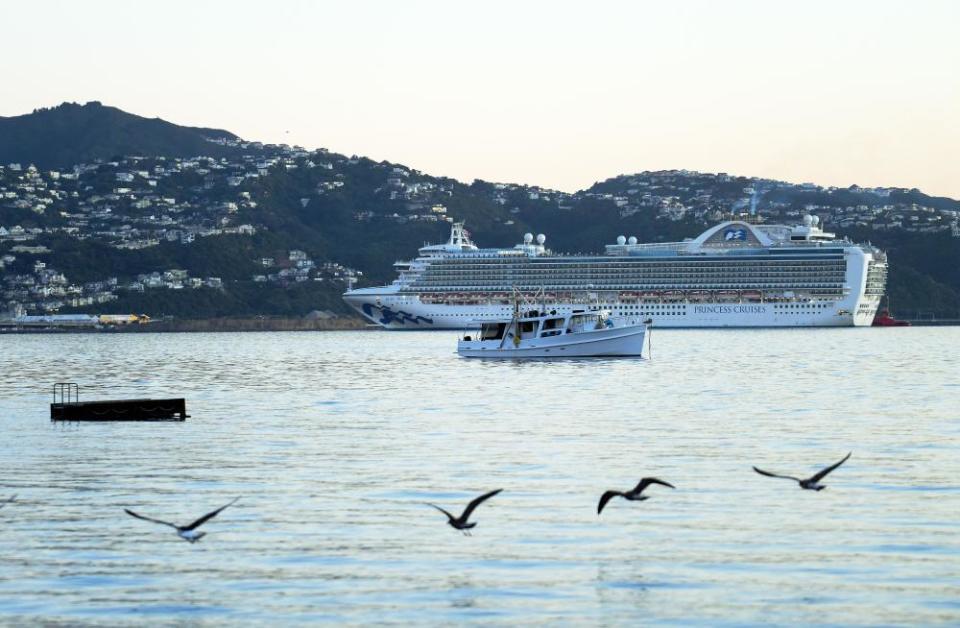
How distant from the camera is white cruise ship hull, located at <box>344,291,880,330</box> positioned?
146000 mm

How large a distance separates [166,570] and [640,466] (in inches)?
435

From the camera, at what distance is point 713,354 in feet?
263

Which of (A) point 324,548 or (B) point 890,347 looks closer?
(A) point 324,548

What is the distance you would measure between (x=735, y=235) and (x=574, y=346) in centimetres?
8747

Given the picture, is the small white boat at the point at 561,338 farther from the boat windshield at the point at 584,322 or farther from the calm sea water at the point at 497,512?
the calm sea water at the point at 497,512

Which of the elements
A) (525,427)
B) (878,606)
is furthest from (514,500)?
(525,427)

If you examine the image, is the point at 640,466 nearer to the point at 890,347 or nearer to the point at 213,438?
the point at 213,438

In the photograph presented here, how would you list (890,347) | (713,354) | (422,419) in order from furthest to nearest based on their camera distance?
(890,347) < (713,354) < (422,419)

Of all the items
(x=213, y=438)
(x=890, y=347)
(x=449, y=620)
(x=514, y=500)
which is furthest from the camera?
(x=890, y=347)

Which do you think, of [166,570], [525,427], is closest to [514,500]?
[166,570]

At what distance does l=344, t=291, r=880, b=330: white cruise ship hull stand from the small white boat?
6655cm

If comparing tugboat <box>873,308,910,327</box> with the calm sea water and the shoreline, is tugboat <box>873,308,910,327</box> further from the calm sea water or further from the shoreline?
the calm sea water

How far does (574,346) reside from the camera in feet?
238

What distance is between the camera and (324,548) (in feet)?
67.1
